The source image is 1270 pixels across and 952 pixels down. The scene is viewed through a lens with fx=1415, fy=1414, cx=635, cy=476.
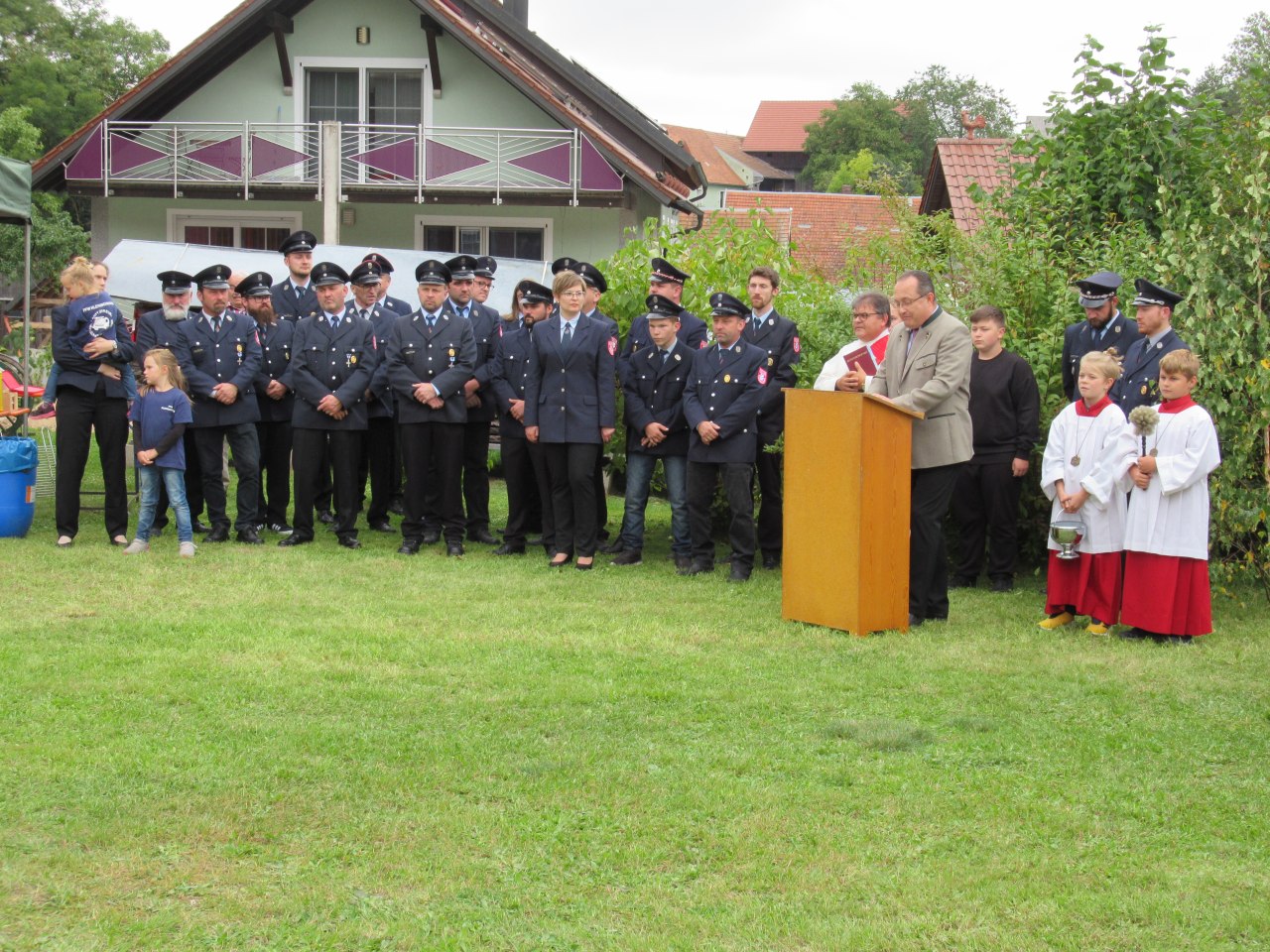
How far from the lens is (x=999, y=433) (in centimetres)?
977

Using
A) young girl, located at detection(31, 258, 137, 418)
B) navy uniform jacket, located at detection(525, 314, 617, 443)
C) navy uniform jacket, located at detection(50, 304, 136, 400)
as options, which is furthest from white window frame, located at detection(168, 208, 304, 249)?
navy uniform jacket, located at detection(525, 314, 617, 443)

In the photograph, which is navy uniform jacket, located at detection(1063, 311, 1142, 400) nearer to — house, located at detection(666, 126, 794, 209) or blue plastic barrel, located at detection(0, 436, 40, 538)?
blue plastic barrel, located at detection(0, 436, 40, 538)

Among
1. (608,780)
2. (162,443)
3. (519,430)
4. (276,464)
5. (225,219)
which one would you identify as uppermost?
(225,219)

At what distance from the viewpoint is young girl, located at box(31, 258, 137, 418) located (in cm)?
1043

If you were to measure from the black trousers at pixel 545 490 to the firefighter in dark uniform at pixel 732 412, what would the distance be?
1262mm

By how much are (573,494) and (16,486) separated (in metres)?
4.23

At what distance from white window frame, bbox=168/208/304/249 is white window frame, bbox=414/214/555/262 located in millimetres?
2145

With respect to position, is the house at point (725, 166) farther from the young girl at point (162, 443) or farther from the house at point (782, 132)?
the young girl at point (162, 443)

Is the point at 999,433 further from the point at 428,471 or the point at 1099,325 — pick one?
the point at 428,471

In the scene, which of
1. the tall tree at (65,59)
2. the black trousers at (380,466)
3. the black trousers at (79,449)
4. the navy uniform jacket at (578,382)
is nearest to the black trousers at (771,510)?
the navy uniform jacket at (578,382)

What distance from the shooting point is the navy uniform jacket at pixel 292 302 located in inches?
471

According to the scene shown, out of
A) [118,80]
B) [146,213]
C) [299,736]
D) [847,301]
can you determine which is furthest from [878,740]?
[118,80]

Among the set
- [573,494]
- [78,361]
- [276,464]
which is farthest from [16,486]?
[573,494]

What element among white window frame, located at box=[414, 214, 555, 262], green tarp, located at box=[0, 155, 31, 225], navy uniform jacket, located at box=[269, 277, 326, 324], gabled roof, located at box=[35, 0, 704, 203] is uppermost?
gabled roof, located at box=[35, 0, 704, 203]
